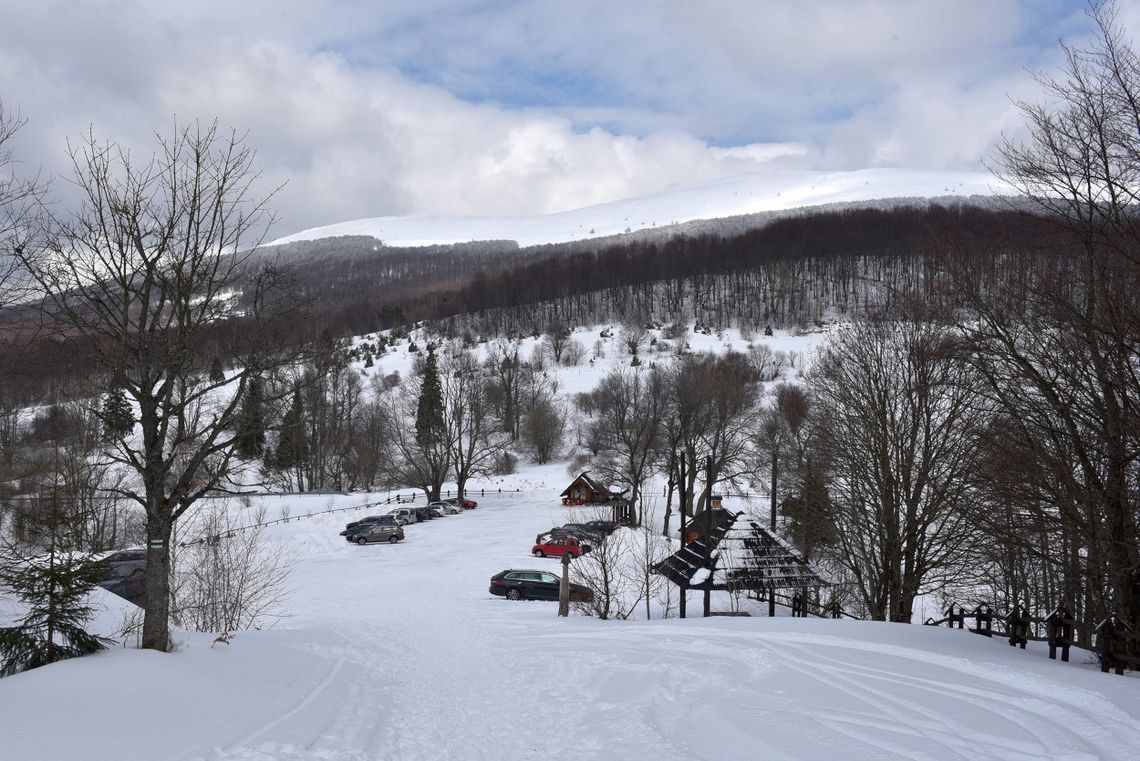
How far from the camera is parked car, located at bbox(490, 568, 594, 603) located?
2497cm

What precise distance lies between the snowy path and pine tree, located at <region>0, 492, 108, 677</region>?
2.53 feet

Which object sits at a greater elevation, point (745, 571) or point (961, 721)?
point (961, 721)

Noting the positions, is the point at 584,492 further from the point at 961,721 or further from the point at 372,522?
the point at 961,721

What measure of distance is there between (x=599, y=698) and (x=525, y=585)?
15324 mm

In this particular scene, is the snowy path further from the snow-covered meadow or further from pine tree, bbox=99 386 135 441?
pine tree, bbox=99 386 135 441

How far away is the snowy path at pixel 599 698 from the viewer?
7.20m

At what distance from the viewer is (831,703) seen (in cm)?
914

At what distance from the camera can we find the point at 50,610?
887 centimetres

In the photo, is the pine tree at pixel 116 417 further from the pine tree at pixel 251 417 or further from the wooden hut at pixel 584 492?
the wooden hut at pixel 584 492

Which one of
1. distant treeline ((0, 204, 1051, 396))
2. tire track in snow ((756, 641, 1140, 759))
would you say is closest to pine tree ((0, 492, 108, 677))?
tire track in snow ((756, 641, 1140, 759))

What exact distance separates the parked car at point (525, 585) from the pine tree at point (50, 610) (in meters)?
16.7

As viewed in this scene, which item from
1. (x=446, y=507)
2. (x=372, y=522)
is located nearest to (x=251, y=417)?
(x=372, y=522)

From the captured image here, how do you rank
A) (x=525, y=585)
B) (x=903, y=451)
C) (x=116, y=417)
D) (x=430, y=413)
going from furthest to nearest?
(x=430, y=413) < (x=525, y=585) < (x=903, y=451) < (x=116, y=417)

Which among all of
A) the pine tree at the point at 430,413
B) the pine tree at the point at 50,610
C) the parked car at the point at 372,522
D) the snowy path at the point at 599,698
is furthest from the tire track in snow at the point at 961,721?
the pine tree at the point at 430,413
